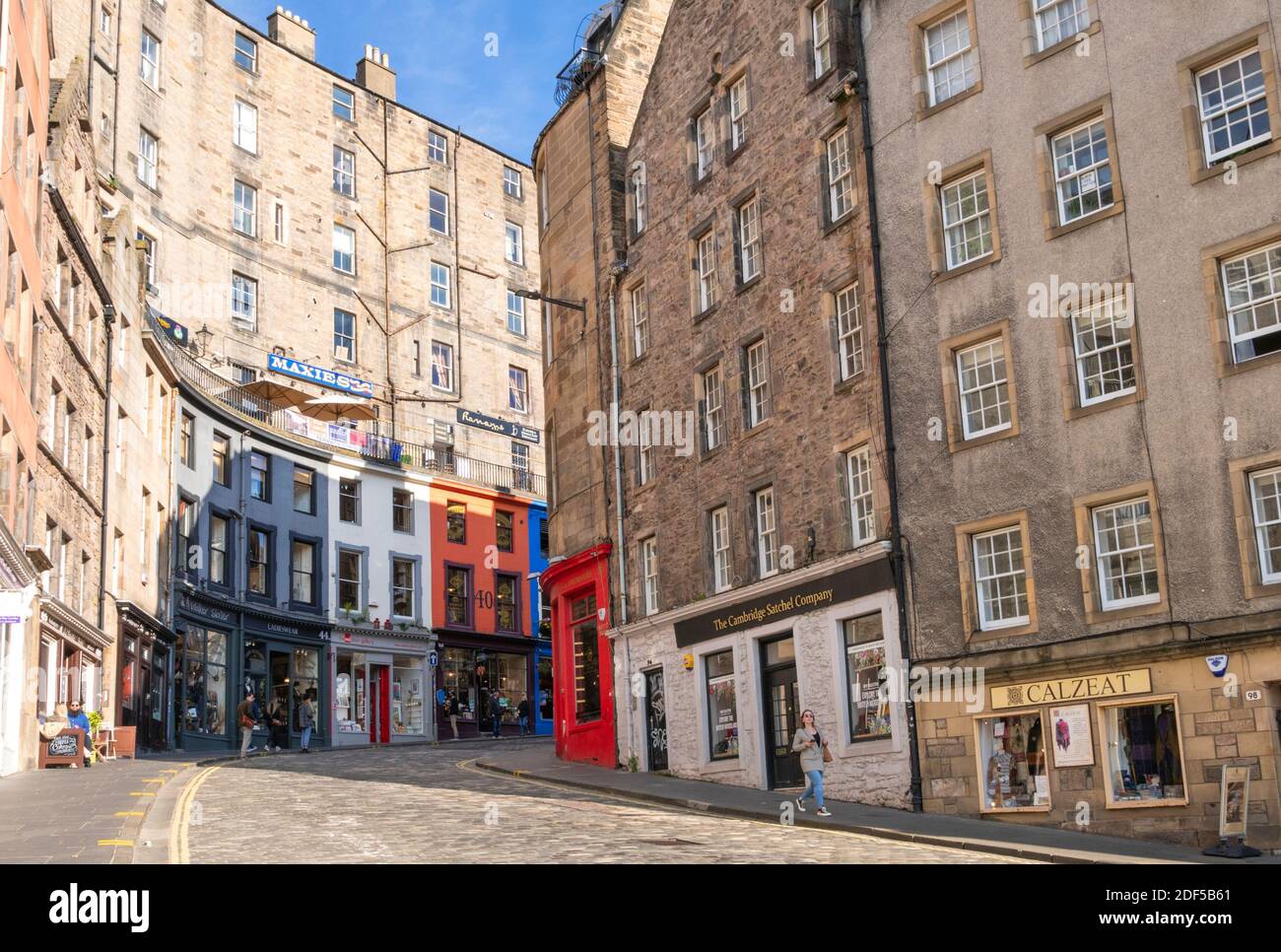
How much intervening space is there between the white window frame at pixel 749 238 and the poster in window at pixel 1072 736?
432 inches

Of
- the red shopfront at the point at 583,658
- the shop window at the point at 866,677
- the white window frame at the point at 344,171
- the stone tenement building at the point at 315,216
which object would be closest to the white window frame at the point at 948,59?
the shop window at the point at 866,677

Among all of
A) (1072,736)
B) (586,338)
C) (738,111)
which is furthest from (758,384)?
(1072,736)

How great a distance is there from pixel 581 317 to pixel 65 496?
491 inches

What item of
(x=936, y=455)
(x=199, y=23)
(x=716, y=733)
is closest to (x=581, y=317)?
(x=716, y=733)

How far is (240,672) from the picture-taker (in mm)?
42812

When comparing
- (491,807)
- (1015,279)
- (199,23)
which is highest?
(199,23)

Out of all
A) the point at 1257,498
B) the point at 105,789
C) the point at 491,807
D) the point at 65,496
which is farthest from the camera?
the point at 65,496

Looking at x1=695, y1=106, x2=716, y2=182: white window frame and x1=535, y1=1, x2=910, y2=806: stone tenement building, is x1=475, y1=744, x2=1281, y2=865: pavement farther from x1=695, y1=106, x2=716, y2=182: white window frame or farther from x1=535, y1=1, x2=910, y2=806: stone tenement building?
x1=695, y1=106, x2=716, y2=182: white window frame

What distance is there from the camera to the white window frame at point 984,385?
71.2 feet

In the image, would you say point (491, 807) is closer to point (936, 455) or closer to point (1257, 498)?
point (936, 455)

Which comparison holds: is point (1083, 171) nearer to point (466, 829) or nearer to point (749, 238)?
point (749, 238)

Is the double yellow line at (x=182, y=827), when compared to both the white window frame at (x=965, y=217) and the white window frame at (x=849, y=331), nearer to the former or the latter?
the white window frame at (x=849, y=331)

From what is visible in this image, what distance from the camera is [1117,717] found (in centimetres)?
1959
